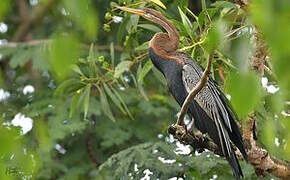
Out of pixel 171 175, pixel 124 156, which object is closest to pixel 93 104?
pixel 124 156

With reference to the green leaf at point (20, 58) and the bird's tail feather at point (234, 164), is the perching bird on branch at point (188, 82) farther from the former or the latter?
the green leaf at point (20, 58)

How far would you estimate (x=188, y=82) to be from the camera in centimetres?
297

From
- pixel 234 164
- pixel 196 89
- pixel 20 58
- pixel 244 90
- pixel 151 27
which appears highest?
pixel 244 90

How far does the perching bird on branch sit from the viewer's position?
111 inches

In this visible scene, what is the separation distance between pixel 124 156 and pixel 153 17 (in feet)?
3.16

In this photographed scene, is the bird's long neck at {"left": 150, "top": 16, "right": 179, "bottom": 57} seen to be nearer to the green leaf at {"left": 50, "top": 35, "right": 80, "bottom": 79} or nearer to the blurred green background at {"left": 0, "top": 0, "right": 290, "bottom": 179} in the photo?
the blurred green background at {"left": 0, "top": 0, "right": 290, "bottom": 179}

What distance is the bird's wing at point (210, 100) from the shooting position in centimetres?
277

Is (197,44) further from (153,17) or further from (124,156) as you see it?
(124,156)

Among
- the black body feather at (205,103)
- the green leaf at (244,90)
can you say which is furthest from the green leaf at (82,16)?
the black body feather at (205,103)

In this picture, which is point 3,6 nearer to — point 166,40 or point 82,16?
point 82,16

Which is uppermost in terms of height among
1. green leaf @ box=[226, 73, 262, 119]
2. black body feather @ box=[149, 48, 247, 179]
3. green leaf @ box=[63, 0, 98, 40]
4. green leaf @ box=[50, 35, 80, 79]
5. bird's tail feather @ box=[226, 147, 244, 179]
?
green leaf @ box=[63, 0, 98, 40]

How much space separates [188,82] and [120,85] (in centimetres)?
132

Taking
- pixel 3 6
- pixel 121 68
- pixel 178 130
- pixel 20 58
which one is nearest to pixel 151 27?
pixel 121 68

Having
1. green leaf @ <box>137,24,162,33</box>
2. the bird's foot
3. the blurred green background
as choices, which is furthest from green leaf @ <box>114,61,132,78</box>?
the bird's foot
